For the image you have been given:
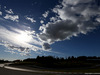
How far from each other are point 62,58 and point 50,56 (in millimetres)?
32401

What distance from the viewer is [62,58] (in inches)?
4469

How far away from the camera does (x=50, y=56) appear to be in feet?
277

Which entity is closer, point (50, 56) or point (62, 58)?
point (50, 56)
